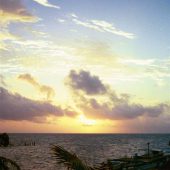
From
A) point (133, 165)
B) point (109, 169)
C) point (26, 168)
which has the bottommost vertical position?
point (26, 168)

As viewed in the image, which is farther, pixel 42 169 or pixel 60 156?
pixel 42 169

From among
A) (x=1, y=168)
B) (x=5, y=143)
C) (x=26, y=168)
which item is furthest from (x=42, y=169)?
(x=5, y=143)

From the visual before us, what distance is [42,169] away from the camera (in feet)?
205

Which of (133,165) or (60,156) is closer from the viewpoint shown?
(60,156)

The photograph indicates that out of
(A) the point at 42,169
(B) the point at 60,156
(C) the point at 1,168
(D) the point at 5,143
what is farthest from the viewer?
(D) the point at 5,143

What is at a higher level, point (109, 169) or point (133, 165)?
point (109, 169)

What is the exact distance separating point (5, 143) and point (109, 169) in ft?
436

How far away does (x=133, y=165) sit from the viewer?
33.6 metres

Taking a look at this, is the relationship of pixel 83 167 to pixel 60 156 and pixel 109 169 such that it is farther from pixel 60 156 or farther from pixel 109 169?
pixel 109 169

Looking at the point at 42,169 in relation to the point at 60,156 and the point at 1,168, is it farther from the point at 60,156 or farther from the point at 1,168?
the point at 60,156

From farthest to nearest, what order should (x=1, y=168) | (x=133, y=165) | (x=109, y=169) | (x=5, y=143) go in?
(x=5, y=143), (x=133, y=165), (x=1, y=168), (x=109, y=169)

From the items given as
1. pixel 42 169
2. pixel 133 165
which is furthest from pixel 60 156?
pixel 42 169

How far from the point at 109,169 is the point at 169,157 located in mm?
25061

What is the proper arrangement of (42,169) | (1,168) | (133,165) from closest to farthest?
1. (1,168)
2. (133,165)
3. (42,169)
